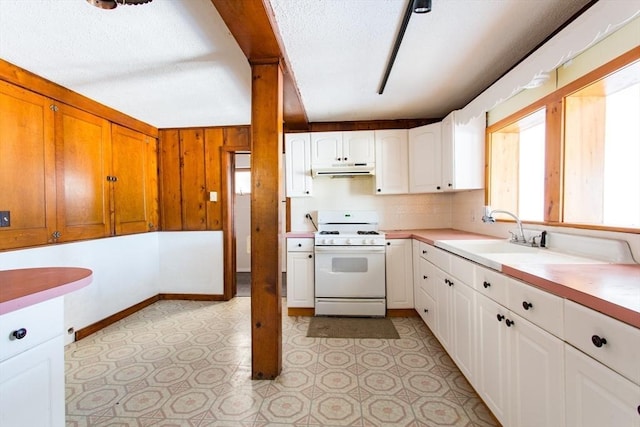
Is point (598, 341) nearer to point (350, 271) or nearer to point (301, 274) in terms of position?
point (350, 271)

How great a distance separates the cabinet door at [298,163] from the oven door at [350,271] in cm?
81

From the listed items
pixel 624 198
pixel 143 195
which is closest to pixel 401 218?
pixel 624 198

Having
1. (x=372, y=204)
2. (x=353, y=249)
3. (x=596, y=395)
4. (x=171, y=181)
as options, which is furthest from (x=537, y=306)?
(x=171, y=181)

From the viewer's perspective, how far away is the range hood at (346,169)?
3.03 m

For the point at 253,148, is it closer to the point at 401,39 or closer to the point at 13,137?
the point at 401,39

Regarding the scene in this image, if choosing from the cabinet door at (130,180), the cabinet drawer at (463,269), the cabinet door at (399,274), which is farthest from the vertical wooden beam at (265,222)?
the cabinet door at (130,180)

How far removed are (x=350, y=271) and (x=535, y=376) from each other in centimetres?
181

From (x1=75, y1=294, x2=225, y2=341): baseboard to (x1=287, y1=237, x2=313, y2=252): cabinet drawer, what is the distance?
Result: 130cm

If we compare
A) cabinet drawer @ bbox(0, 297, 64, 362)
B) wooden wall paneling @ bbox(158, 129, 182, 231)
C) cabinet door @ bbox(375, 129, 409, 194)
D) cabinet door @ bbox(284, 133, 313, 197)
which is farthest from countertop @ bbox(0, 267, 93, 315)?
cabinet door @ bbox(375, 129, 409, 194)

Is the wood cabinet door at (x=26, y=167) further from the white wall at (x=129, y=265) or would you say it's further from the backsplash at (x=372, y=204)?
the backsplash at (x=372, y=204)

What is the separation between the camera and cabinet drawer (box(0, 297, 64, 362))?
87 cm

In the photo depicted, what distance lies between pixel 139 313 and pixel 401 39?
12.1 ft

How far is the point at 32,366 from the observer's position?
0.96 metres

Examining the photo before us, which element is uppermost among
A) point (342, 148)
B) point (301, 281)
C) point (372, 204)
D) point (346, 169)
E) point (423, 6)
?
point (423, 6)
